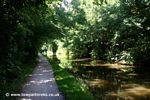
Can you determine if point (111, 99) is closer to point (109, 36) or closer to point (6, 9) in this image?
point (6, 9)

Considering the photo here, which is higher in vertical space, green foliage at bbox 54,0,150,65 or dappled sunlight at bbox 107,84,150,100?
green foliage at bbox 54,0,150,65

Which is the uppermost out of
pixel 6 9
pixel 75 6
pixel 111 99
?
pixel 75 6

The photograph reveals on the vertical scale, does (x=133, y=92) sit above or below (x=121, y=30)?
below

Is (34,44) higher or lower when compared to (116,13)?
lower

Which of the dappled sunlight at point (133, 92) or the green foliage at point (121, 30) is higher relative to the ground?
the green foliage at point (121, 30)

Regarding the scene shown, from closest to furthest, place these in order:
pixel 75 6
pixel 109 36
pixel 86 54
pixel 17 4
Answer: pixel 17 4, pixel 109 36, pixel 86 54, pixel 75 6

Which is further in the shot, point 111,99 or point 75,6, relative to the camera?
point 75,6

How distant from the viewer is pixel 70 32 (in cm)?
5578

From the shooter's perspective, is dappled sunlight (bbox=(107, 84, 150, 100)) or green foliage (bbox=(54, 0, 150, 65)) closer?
dappled sunlight (bbox=(107, 84, 150, 100))

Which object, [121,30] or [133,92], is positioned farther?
[121,30]

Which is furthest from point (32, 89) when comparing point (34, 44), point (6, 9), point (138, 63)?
point (138, 63)

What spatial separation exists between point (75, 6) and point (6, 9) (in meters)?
51.4

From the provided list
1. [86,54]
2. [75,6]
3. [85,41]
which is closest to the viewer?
[85,41]

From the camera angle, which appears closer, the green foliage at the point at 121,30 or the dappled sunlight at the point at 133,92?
the dappled sunlight at the point at 133,92
